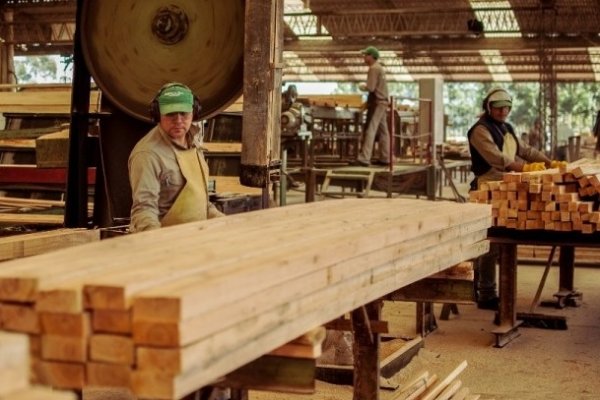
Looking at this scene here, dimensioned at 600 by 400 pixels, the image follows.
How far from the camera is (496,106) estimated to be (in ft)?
29.4

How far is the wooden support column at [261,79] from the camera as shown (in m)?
5.43

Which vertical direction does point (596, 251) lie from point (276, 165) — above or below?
below

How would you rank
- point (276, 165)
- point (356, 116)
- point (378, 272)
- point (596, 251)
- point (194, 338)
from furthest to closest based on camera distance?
point (356, 116), point (596, 251), point (276, 165), point (378, 272), point (194, 338)

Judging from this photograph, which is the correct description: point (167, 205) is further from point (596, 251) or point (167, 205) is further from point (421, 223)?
point (596, 251)

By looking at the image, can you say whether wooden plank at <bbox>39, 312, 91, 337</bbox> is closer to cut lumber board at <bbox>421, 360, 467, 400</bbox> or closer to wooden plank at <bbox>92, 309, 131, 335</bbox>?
wooden plank at <bbox>92, 309, 131, 335</bbox>

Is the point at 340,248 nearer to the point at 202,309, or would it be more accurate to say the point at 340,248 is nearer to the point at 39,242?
the point at 202,309

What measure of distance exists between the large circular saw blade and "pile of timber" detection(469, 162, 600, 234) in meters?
2.76

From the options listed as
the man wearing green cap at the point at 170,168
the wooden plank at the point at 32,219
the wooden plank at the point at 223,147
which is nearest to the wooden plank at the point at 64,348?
the man wearing green cap at the point at 170,168

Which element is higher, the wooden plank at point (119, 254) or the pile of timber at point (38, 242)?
the wooden plank at point (119, 254)

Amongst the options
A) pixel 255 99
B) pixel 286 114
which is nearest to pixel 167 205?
pixel 255 99

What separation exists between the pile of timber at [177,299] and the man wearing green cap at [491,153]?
16.5 ft

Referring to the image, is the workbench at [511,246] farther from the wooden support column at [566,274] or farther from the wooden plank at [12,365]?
the wooden plank at [12,365]

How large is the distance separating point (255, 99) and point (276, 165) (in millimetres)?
456

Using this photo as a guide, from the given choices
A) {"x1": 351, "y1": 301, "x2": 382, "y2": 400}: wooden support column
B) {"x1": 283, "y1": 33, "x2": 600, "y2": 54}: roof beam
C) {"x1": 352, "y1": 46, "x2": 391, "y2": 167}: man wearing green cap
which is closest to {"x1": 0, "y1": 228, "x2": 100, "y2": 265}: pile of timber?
{"x1": 351, "y1": 301, "x2": 382, "y2": 400}: wooden support column
